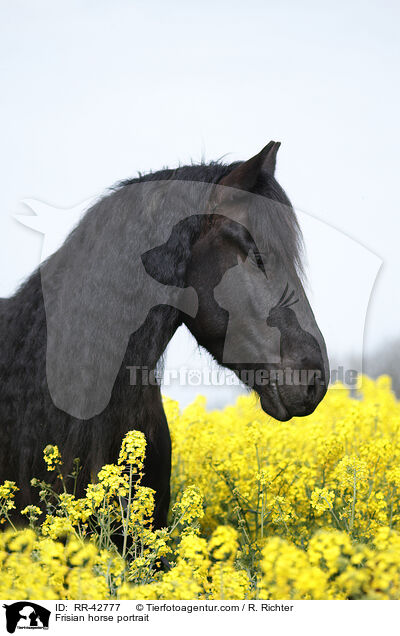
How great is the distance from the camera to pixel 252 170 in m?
2.61

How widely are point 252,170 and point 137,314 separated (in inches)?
33.6

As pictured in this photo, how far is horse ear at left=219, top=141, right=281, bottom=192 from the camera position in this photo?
2.57 m

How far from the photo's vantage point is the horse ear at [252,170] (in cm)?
257

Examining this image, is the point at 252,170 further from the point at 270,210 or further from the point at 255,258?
the point at 255,258

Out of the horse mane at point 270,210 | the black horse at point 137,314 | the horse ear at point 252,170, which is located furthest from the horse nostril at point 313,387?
the horse ear at point 252,170

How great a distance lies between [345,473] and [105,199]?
182cm

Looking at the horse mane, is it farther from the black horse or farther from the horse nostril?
the horse nostril

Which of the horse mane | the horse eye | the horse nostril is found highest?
the horse mane

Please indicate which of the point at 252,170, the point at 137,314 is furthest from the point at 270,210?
the point at 137,314

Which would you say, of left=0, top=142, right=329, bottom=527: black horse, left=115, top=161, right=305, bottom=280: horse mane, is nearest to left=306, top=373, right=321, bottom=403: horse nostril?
left=0, top=142, right=329, bottom=527: black horse

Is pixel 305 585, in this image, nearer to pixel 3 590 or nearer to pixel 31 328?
pixel 3 590

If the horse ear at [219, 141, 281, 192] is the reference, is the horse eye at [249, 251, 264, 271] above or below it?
below

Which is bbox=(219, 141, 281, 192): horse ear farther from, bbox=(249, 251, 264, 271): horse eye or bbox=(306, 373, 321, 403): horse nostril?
bbox=(306, 373, 321, 403): horse nostril

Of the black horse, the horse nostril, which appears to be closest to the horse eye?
the black horse
